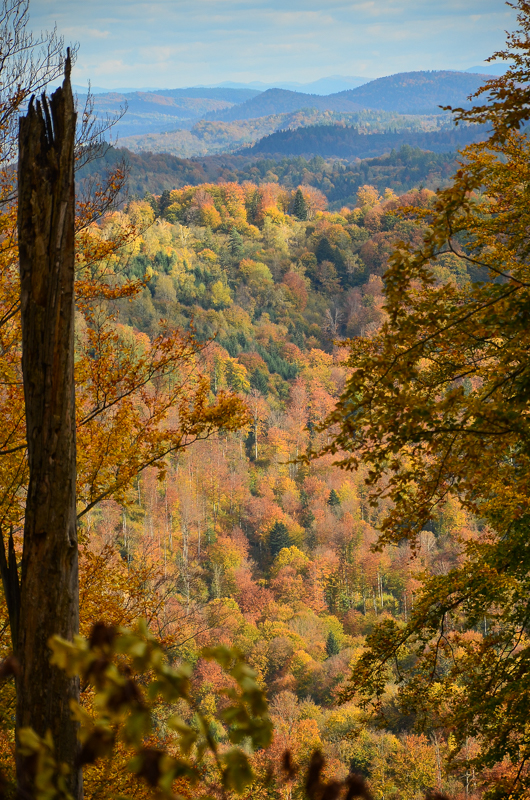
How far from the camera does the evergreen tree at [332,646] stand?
105 ft

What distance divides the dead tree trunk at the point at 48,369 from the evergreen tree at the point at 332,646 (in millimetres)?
32200

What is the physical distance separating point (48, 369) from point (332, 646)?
32.8 m

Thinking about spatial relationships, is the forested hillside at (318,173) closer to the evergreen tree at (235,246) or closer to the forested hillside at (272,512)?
the forested hillside at (272,512)

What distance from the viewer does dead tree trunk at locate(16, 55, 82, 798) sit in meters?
2.46

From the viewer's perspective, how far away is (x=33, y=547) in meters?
2.46

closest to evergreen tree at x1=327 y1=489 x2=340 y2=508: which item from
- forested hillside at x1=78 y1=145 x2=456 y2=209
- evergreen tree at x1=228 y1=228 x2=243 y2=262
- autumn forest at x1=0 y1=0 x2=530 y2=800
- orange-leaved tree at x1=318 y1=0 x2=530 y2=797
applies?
autumn forest at x1=0 y1=0 x2=530 y2=800

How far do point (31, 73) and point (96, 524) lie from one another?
1323 inches

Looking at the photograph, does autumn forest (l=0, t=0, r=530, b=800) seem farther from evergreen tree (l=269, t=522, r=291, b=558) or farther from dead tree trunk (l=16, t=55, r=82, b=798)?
evergreen tree (l=269, t=522, r=291, b=558)

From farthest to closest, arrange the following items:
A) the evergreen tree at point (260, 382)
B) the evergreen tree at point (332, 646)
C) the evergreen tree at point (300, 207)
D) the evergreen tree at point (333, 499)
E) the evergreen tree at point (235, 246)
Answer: the evergreen tree at point (300, 207) → the evergreen tree at point (235, 246) → the evergreen tree at point (260, 382) → the evergreen tree at point (333, 499) → the evergreen tree at point (332, 646)

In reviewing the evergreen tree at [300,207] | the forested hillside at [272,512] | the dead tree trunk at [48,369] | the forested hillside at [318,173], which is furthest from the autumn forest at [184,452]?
the forested hillside at [318,173]

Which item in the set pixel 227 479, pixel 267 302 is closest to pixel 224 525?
pixel 227 479

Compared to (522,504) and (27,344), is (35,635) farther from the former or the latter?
(522,504)

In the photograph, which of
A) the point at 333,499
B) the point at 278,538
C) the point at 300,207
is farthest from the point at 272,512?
the point at 300,207

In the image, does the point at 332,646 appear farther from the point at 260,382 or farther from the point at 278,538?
the point at 260,382
